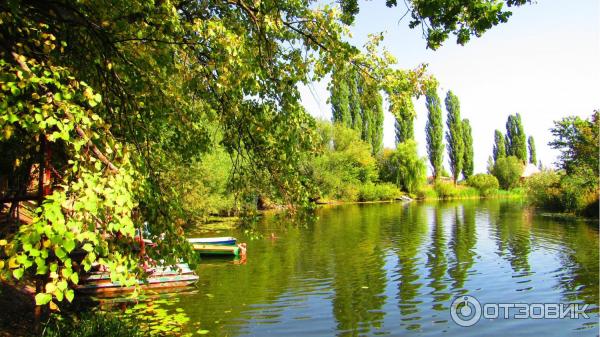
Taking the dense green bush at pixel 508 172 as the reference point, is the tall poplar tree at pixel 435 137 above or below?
above

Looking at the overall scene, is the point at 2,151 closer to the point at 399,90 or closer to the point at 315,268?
the point at 399,90

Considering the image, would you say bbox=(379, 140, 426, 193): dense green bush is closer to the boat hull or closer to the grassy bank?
the grassy bank

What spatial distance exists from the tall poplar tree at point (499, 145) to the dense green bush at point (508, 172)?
765 centimetres

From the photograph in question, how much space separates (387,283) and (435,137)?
58.0m

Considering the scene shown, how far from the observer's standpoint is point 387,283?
1334cm

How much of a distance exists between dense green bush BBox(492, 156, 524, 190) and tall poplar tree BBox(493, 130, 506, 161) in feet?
25.1

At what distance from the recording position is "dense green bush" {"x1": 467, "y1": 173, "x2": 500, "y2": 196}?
65375 millimetres

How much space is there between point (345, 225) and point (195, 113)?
22.6m

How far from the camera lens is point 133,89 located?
6582mm

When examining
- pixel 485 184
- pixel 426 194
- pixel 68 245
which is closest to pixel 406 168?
pixel 426 194

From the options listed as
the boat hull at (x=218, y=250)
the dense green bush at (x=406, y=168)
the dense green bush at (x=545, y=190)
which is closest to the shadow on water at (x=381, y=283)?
the boat hull at (x=218, y=250)

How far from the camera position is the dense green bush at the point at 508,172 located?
2795 inches

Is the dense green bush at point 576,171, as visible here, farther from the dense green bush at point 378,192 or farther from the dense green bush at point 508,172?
the dense green bush at point 508,172

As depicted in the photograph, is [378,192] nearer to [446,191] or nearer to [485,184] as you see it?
[446,191]
